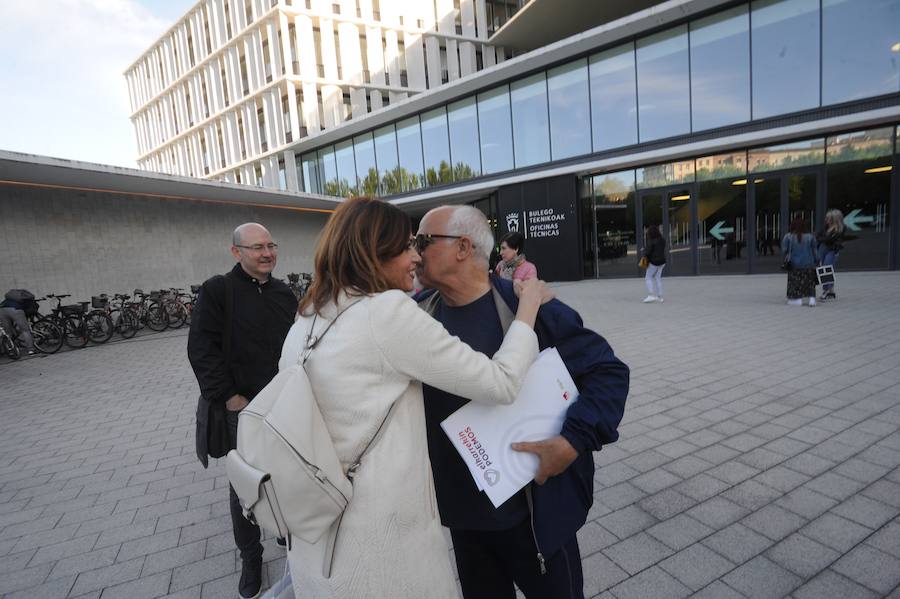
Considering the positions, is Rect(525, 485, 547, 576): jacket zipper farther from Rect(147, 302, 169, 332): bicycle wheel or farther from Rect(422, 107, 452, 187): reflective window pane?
Rect(422, 107, 452, 187): reflective window pane

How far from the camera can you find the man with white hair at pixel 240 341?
2479 millimetres

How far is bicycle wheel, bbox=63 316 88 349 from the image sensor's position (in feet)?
35.4

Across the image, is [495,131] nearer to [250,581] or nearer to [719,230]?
[719,230]

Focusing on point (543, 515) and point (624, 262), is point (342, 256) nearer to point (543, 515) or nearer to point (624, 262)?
point (543, 515)

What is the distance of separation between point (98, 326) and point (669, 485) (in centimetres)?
1308

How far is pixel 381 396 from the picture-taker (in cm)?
116

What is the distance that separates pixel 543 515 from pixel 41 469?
499 centimetres

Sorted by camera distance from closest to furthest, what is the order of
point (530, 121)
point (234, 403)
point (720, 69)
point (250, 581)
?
point (250, 581) → point (234, 403) → point (720, 69) → point (530, 121)

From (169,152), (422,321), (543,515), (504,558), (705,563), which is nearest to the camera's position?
(422,321)

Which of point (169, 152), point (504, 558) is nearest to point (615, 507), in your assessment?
point (504, 558)

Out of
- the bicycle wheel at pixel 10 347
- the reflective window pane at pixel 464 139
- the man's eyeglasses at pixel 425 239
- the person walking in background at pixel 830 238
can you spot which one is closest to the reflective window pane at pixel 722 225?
the person walking in background at pixel 830 238

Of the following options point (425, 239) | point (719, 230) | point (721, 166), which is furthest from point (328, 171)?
point (425, 239)

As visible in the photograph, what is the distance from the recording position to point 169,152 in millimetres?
39312

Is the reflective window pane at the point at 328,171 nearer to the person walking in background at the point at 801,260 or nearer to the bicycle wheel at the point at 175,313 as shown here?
the bicycle wheel at the point at 175,313
